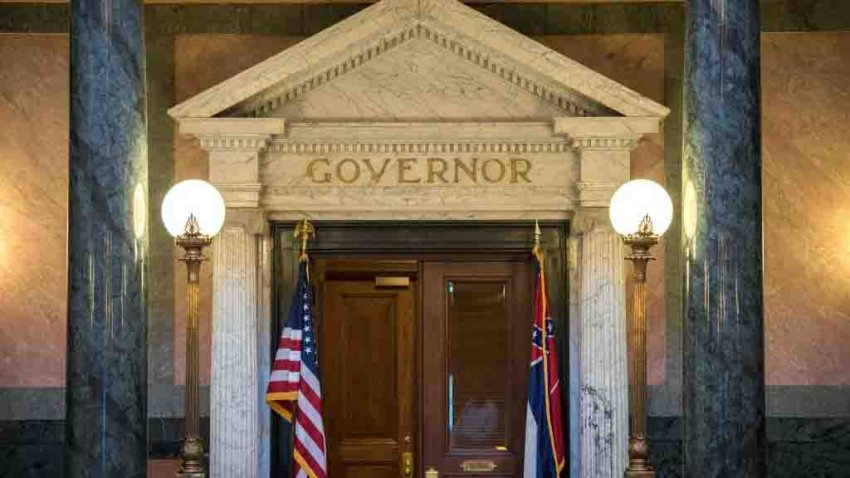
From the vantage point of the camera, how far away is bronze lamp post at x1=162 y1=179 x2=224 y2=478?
9945mm

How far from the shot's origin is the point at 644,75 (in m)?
13.0

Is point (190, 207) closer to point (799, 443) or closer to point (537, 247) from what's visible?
point (537, 247)

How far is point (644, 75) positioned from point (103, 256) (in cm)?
552

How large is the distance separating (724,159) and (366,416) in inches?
244

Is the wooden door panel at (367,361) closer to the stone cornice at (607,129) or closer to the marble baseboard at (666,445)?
the marble baseboard at (666,445)

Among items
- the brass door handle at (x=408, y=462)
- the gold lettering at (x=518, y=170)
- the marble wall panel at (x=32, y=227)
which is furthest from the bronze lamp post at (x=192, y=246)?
the brass door handle at (x=408, y=462)

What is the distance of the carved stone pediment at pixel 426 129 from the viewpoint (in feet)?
39.3

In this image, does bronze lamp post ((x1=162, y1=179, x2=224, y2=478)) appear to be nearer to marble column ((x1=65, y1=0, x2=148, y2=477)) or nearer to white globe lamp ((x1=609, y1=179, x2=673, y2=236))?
marble column ((x1=65, y1=0, x2=148, y2=477))

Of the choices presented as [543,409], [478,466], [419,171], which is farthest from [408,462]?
[419,171]

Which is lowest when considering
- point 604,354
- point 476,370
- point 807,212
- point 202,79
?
point 476,370

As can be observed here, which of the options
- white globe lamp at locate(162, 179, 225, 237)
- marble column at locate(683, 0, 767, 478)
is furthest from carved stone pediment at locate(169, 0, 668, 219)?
marble column at locate(683, 0, 767, 478)

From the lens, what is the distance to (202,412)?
12.7 metres

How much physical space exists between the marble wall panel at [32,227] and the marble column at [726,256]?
5.78 metres

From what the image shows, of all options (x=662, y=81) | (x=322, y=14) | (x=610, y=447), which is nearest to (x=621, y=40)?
(x=662, y=81)
